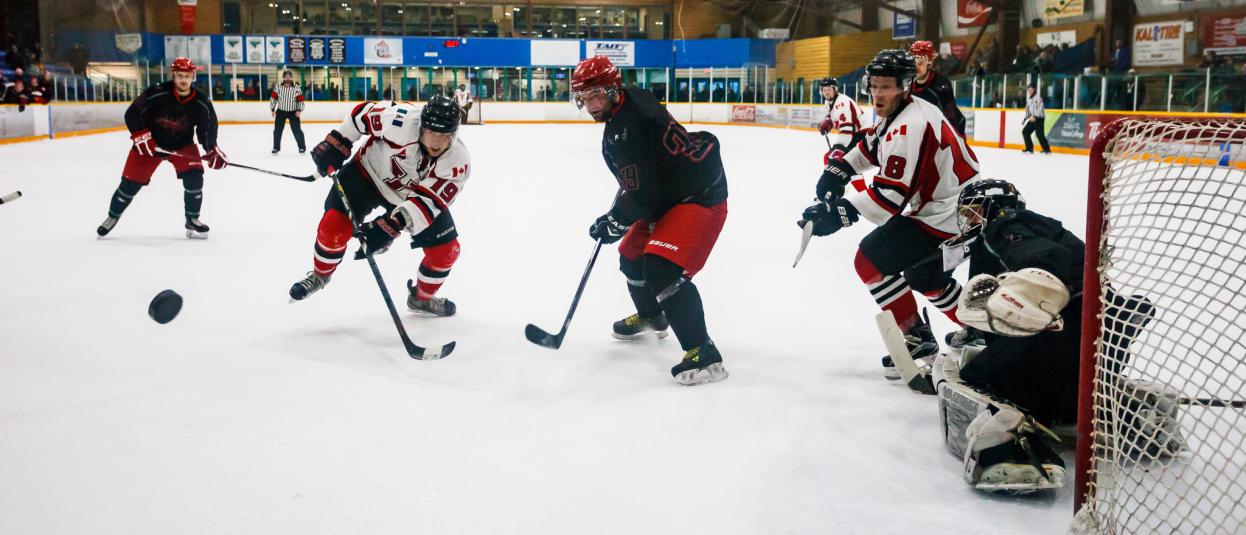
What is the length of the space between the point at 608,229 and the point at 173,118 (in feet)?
13.2

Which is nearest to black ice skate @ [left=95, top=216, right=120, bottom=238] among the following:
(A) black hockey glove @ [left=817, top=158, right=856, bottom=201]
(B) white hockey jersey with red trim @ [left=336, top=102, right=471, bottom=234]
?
(B) white hockey jersey with red trim @ [left=336, top=102, right=471, bottom=234]

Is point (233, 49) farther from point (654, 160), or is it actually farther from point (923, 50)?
point (654, 160)

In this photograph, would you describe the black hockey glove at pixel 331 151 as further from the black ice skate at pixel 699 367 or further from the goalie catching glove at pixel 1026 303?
the goalie catching glove at pixel 1026 303

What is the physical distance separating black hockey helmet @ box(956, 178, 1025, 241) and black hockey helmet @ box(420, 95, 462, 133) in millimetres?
1893

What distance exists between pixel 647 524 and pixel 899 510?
542 millimetres

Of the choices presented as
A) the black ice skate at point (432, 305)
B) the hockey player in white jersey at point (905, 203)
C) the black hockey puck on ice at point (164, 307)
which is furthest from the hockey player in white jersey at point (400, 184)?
the hockey player in white jersey at point (905, 203)

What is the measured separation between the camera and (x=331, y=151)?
4.14m

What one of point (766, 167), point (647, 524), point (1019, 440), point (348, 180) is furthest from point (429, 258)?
point (766, 167)

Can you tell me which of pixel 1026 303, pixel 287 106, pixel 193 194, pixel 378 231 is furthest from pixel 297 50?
pixel 1026 303

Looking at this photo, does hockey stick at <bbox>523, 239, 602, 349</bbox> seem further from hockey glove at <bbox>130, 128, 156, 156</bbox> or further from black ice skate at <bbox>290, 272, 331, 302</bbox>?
hockey glove at <bbox>130, 128, 156, 156</bbox>

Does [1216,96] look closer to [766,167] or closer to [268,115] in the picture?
[766,167]

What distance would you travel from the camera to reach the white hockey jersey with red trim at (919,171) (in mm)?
3080

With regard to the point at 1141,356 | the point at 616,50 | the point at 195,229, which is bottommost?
the point at 195,229

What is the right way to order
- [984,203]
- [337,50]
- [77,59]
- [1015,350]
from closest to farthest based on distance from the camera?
[1015,350] → [984,203] → [77,59] → [337,50]
